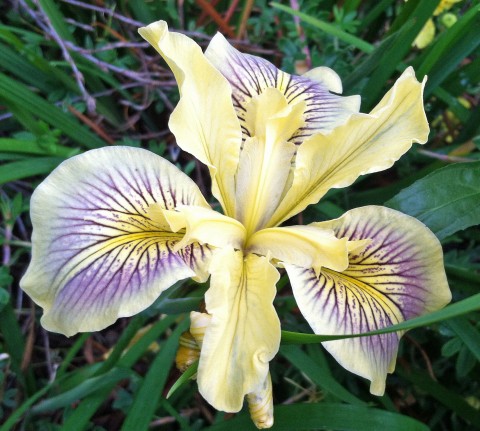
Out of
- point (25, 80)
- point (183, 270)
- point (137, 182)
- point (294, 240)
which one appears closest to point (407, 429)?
point (294, 240)

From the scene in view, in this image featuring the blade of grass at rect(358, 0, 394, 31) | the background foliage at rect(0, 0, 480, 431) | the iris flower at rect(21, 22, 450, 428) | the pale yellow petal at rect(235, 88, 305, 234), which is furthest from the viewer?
the blade of grass at rect(358, 0, 394, 31)

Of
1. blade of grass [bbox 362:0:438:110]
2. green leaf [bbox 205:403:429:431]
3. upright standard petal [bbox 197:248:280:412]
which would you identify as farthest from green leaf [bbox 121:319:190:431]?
blade of grass [bbox 362:0:438:110]

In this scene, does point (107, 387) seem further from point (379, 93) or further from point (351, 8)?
point (351, 8)

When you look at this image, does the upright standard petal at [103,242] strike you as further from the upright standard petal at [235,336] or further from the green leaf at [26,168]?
the green leaf at [26,168]

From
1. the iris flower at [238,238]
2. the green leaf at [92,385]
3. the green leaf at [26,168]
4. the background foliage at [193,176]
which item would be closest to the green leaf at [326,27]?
the background foliage at [193,176]

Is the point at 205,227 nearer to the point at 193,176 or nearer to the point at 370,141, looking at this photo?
the point at 370,141

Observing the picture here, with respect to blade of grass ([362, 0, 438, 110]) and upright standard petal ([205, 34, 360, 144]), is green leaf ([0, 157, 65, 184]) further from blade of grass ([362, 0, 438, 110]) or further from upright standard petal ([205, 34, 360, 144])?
blade of grass ([362, 0, 438, 110])
